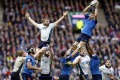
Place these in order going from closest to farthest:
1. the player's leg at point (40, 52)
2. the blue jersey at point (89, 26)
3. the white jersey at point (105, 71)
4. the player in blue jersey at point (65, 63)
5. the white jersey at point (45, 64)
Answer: the player in blue jersey at point (65, 63) → the player's leg at point (40, 52) → the white jersey at point (45, 64) → the blue jersey at point (89, 26) → the white jersey at point (105, 71)

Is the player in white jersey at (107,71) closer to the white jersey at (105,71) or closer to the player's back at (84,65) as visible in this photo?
the white jersey at (105,71)

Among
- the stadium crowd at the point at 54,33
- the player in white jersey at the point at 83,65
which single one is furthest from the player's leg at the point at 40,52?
the stadium crowd at the point at 54,33

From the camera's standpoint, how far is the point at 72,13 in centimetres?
3747

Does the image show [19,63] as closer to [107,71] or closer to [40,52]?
[40,52]

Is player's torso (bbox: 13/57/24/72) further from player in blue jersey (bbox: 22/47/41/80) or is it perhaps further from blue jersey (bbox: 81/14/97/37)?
blue jersey (bbox: 81/14/97/37)

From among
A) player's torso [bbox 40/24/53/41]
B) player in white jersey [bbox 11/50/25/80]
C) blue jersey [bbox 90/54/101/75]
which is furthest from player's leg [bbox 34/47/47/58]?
blue jersey [bbox 90/54/101/75]

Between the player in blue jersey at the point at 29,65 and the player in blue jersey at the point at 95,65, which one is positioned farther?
the player in blue jersey at the point at 95,65

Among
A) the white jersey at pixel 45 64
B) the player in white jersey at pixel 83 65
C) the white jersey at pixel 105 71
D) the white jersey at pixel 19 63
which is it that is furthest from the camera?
the white jersey at pixel 105 71

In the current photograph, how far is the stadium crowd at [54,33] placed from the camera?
1207 inches

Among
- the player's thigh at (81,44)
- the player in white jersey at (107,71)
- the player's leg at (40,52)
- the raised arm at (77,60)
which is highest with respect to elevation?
the player's thigh at (81,44)

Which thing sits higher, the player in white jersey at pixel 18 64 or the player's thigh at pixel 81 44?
the player's thigh at pixel 81 44

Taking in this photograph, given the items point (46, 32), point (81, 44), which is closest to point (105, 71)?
point (81, 44)

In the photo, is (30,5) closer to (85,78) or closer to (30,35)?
(30,35)

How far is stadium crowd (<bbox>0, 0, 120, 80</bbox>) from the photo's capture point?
30.7m
